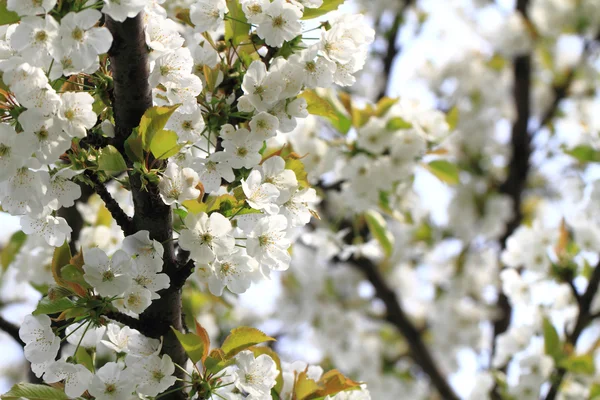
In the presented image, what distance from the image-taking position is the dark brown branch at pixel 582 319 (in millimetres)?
2389

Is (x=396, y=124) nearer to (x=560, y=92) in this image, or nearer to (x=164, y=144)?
(x=164, y=144)

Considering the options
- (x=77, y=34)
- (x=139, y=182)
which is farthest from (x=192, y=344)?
(x=77, y=34)

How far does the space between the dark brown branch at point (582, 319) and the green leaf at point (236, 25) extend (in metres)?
1.72

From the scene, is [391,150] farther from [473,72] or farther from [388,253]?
[473,72]

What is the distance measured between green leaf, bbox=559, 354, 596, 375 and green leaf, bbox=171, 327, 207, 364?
1556mm

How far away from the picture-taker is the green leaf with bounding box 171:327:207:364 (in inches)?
46.2

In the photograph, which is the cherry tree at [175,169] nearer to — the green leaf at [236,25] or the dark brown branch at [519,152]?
the green leaf at [236,25]

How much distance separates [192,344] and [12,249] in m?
1.24

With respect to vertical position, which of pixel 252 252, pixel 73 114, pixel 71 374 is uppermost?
pixel 73 114

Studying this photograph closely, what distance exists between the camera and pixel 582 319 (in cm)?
243

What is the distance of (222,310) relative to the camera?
155 inches

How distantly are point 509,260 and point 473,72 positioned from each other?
2.96 m

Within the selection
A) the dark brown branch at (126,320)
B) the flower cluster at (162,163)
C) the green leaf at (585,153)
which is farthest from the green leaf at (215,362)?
the green leaf at (585,153)

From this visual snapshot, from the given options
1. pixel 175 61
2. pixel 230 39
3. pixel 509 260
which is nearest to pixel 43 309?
pixel 175 61
